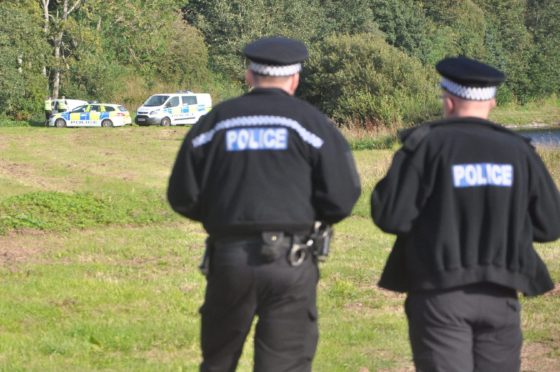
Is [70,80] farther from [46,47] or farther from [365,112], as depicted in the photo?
[365,112]

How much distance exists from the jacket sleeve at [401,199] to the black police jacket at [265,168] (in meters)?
0.24

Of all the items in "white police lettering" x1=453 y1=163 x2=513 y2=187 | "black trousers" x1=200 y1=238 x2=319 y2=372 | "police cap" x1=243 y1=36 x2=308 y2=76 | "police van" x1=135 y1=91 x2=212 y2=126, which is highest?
"police cap" x1=243 y1=36 x2=308 y2=76

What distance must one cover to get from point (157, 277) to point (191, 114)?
133 feet

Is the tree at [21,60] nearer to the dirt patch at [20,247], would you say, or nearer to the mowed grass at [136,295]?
the mowed grass at [136,295]

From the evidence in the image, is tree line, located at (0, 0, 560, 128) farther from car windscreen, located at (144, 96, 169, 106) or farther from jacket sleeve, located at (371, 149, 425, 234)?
jacket sleeve, located at (371, 149, 425, 234)

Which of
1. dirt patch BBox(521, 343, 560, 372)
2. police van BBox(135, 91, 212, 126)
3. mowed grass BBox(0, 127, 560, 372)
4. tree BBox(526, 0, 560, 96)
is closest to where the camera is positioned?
dirt patch BBox(521, 343, 560, 372)

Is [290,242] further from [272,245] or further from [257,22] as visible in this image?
[257,22]

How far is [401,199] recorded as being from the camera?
14.6 ft

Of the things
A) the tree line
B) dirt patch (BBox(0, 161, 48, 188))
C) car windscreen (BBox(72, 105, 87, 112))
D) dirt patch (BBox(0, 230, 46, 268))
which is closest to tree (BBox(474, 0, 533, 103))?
the tree line

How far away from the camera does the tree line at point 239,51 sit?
52031 millimetres

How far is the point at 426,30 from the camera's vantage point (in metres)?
79.7

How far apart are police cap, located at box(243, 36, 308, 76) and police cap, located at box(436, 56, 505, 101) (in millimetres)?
671

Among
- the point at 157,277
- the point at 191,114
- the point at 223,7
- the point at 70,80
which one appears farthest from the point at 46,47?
the point at 157,277

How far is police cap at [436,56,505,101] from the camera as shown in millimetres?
4516
